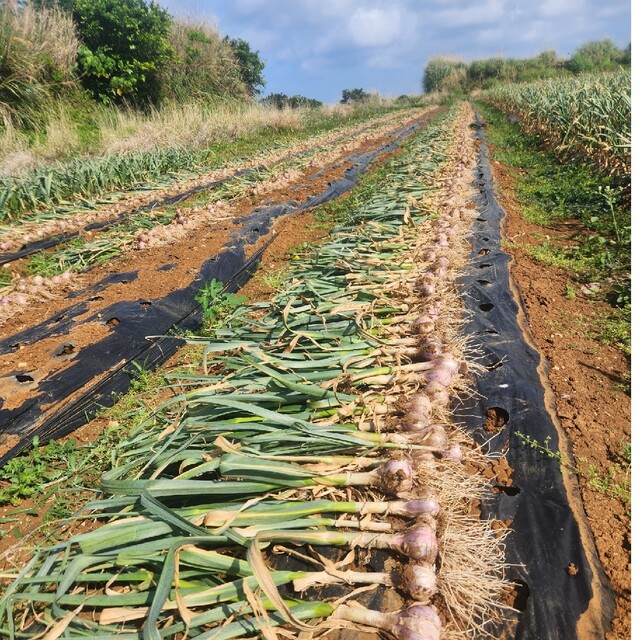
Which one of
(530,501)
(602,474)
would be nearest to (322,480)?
(530,501)

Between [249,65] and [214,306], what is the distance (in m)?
18.2

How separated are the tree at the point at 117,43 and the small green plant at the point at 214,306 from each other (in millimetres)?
10323

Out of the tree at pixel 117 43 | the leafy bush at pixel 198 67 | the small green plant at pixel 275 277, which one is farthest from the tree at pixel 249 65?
the small green plant at pixel 275 277

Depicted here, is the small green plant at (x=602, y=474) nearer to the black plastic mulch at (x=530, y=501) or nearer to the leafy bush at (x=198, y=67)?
the black plastic mulch at (x=530, y=501)

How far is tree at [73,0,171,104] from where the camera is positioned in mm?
10711

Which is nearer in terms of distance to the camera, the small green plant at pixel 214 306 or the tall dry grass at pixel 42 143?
the small green plant at pixel 214 306

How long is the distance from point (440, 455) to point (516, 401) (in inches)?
25.2

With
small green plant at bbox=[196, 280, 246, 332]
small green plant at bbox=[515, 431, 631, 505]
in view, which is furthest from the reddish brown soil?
small green plant at bbox=[196, 280, 246, 332]

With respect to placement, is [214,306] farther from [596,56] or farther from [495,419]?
[596,56]

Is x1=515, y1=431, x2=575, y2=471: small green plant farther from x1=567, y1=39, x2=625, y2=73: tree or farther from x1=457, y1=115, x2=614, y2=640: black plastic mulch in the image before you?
x1=567, y1=39, x2=625, y2=73: tree

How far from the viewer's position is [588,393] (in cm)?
209

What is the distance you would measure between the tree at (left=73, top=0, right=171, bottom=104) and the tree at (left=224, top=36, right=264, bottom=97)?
651cm

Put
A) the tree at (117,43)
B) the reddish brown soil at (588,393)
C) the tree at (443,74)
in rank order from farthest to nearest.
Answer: the tree at (443,74)
the tree at (117,43)
the reddish brown soil at (588,393)

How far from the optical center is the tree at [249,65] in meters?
17.8
